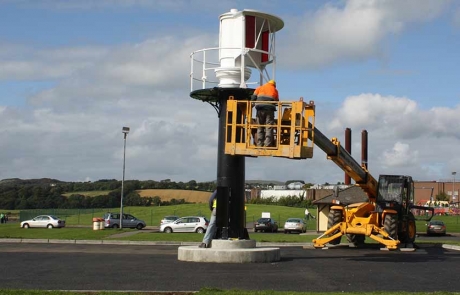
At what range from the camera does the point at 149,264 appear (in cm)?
1702

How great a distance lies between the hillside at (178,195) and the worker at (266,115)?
305ft

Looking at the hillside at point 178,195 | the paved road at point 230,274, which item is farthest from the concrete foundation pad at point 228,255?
the hillside at point 178,195

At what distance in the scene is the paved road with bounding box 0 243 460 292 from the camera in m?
12.4

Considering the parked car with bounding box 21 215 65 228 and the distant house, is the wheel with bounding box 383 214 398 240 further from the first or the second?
the parked car with bounding box 21 215 65 228

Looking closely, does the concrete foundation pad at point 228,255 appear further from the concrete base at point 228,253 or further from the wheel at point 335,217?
the wheel at point 335,217

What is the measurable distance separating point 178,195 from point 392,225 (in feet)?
302

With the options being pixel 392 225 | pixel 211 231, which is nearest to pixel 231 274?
pixel 211 231

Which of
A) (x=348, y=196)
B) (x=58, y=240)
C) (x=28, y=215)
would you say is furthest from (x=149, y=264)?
(x=28, y=215)

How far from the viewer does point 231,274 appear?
14586 millimetres

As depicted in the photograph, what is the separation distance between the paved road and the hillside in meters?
92.3

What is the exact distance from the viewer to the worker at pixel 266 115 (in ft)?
57.1

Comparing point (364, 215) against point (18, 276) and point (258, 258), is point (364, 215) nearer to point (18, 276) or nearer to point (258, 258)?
point (258, 258)

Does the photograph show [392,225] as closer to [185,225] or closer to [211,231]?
[211,231]

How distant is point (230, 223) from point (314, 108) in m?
4.31
